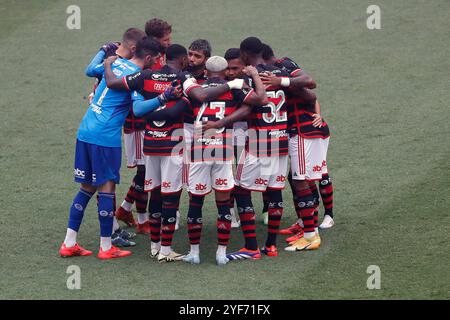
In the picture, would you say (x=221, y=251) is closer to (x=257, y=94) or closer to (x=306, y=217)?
(x=306, y=217)

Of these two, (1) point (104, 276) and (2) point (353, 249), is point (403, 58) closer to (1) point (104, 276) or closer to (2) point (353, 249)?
(2) point (353, 249)

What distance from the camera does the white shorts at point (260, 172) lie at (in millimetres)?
9367

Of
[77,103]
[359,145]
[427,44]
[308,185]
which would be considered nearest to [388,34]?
[427,44]

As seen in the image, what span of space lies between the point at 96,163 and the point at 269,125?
1.79m

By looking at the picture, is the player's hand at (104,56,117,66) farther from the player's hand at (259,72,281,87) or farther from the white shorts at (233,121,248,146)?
the player's hand at (259,72,281,87)

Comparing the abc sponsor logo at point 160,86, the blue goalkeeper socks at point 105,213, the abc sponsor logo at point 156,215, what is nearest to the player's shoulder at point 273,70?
the abc sponsor logo at point 160,86

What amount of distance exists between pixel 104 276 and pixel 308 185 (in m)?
2.42

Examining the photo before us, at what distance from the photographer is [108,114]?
9.39 metres

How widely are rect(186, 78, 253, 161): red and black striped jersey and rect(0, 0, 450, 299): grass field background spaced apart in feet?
3.65

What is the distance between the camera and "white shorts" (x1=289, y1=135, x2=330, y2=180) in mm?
9703

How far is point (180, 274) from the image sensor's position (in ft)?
29.3

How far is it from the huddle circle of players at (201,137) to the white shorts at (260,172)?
0.01 metres
